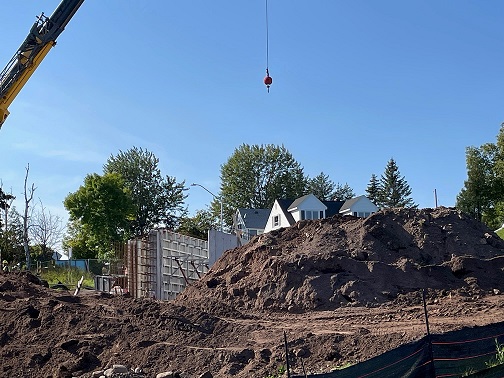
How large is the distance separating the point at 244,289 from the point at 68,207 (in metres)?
41.8

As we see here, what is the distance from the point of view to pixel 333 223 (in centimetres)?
2330

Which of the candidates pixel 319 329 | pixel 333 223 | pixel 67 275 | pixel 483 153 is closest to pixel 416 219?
pixel 333 223

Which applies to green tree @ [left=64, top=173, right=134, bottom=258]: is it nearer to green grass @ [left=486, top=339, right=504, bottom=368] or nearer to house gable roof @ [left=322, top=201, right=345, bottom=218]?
house gable roof @ [left=322, top=201, right=345, bottom=218]

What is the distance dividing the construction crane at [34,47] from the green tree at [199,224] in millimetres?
48374

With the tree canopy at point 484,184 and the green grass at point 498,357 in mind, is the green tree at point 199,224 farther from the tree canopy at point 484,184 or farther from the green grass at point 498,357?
the green grass at point 498,357

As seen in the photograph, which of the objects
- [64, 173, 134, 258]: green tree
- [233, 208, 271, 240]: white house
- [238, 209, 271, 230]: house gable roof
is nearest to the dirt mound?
[64, 173, 134, 258]: green tree

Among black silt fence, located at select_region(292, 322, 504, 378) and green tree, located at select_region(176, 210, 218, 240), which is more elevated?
green tree, located at select_region(176, 210, 218, 240)

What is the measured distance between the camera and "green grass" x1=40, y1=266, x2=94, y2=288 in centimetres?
3640

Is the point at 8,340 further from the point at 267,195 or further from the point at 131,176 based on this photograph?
the point at 267,195

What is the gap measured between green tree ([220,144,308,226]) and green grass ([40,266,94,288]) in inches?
1523

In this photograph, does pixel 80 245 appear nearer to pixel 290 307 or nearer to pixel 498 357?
pixel 290 307

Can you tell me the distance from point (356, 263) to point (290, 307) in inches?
100.0

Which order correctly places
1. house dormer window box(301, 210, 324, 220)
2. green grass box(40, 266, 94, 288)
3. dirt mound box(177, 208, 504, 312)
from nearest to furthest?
1. dirt mound box(177, 208, 504, 312)
2. green grass box(40, 266, 94, 288)
3. house dormer window box(301, 210, 324, 220)

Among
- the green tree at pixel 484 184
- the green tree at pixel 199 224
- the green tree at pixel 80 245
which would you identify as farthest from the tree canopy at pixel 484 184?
the green tree at pixel 80 245
